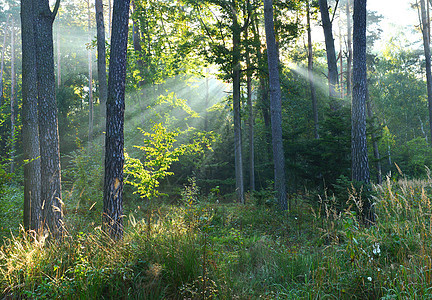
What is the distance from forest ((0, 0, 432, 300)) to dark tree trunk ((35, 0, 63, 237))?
2 cm

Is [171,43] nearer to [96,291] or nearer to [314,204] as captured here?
[314,204]

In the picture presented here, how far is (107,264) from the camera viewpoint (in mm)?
3301

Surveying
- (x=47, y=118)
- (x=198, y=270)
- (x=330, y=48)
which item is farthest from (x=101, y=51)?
(x=198, y=270)

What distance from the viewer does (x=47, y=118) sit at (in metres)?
5.68

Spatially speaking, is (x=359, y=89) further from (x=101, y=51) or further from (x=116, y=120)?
(x=101, y=51)

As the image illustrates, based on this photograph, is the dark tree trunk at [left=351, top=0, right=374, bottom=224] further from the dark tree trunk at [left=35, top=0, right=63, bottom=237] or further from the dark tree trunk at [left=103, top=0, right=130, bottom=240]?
the dark tree trunk at [left=35, top=0, right=63, bottom=237]

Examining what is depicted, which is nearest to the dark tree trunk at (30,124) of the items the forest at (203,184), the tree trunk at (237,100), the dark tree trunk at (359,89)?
the forest at (203,184)

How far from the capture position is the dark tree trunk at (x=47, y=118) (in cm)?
563

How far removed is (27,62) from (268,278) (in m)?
5.74

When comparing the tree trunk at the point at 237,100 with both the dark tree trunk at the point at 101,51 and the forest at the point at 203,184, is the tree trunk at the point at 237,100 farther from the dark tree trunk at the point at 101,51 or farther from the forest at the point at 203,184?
the dark tree trunk at the point at 101,51

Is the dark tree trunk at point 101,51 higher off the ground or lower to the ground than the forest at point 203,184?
higher

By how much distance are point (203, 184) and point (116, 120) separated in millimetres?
12408

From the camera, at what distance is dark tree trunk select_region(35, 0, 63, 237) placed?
5629 millimetres

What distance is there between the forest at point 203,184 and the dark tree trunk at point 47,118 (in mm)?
24
